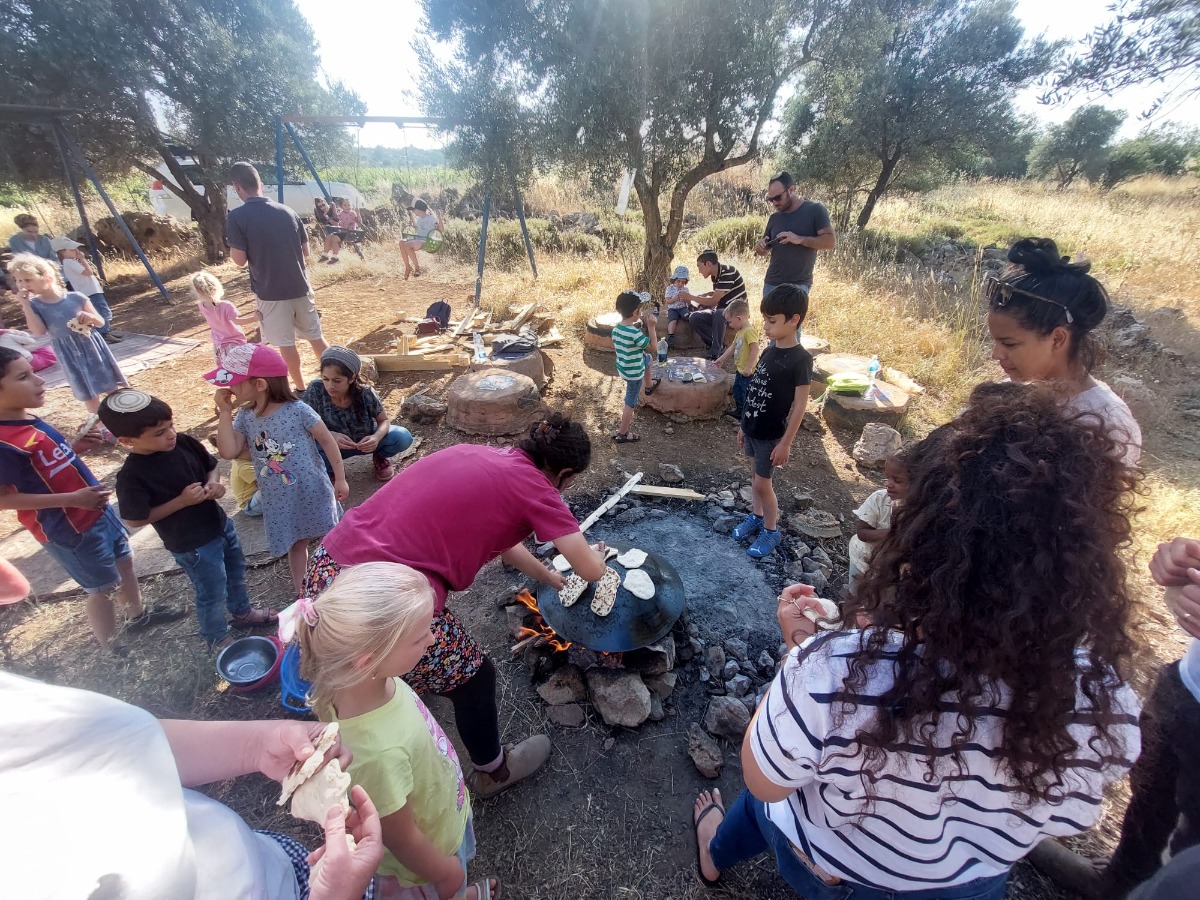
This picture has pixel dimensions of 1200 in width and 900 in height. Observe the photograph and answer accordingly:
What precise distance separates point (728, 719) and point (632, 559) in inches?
35.4

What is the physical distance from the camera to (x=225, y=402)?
2605 millimetres

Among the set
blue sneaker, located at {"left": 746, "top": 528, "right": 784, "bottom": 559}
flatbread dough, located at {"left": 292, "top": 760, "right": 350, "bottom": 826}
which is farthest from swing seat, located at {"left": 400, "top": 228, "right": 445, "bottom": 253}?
flatbread dough, located at {"left": 292, "top": 760, "right": 350, "bottom": 826}

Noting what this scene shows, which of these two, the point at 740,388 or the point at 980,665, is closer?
the point at 980,665

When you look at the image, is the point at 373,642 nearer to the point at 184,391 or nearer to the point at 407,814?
the point at 407,814

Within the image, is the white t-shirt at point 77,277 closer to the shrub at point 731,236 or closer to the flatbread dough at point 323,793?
the flatbread dough at point 323,793

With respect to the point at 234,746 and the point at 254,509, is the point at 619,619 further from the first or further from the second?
the point at 254,509

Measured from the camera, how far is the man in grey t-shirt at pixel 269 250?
4.86 metres

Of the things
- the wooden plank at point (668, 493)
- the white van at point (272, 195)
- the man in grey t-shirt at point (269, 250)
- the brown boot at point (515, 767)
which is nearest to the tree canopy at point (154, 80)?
the white van at point (272, 195)

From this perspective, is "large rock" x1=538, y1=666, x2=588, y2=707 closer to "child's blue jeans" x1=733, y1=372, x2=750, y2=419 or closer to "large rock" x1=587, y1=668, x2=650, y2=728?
"large rock" x1=587, y1=668, x2=650, y2=728

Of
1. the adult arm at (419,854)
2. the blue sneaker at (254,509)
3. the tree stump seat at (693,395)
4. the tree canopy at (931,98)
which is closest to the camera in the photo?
the adult arm at (419,854)

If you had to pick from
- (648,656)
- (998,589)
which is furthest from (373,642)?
(648,656)

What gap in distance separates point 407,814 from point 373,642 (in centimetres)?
54

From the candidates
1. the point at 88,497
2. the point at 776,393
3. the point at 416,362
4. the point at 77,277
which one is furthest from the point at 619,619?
the point at 77,277

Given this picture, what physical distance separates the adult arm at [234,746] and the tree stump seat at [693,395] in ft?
14.9
